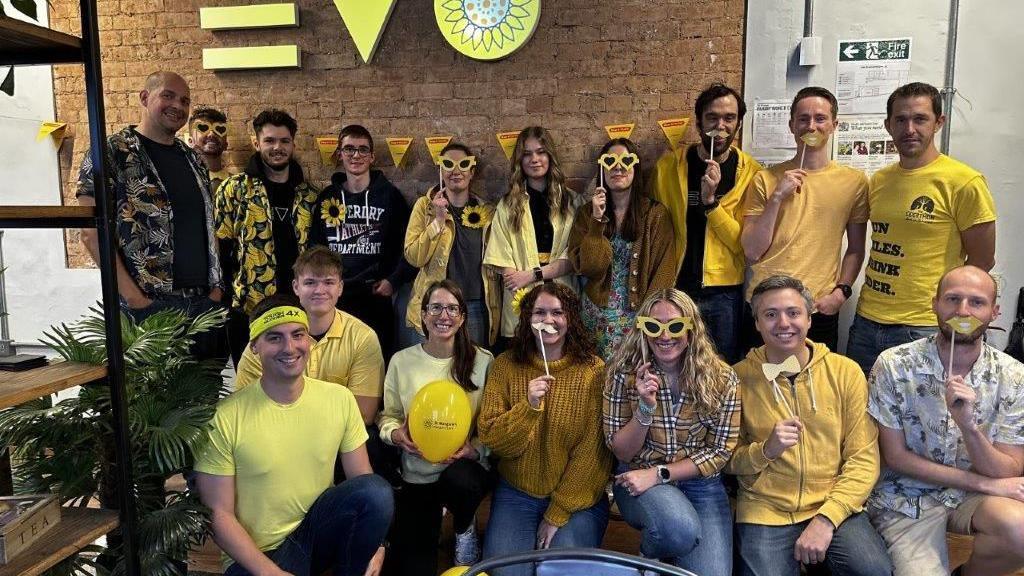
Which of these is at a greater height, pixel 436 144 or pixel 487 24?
pixel 487 24

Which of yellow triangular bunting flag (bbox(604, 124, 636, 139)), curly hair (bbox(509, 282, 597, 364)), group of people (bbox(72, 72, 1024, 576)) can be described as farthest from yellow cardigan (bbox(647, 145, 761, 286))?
curly hair (bbox(509, 282, 597, 364))

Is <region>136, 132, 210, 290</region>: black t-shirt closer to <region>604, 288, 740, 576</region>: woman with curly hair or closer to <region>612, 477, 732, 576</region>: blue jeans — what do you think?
<region>604, 288, 740, 576</region>: woman with curly hair

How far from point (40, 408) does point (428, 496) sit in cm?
120

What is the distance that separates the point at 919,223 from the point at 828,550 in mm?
1268

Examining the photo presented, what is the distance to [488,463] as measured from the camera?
250 cm

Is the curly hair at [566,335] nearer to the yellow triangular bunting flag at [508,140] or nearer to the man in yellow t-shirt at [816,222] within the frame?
the man in yellow t-shirt at [816,222]

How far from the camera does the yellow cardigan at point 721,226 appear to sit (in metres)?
2.93

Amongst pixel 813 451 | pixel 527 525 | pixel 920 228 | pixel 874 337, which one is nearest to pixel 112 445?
pixel 527 525

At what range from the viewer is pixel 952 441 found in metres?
2.13

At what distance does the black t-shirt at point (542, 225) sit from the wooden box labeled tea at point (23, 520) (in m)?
2.01

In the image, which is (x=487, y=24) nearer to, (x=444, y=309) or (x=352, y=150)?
(x=352, y=150)

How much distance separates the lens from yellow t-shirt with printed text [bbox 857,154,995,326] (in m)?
2.52

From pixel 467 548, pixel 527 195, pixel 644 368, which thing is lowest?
pixel 467 548

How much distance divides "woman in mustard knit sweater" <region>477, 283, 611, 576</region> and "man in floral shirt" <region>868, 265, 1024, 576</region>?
0.89m
